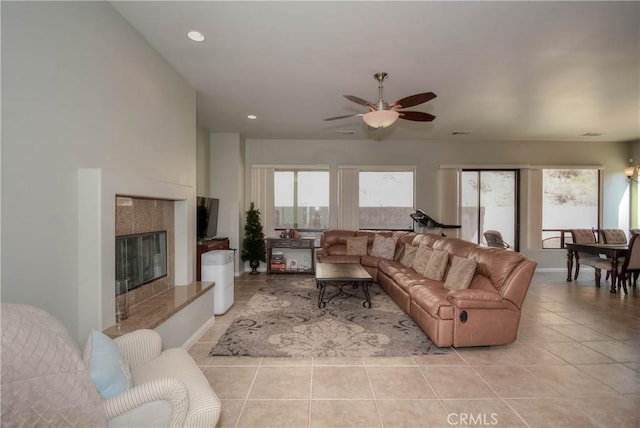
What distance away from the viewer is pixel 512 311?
9.53 feet

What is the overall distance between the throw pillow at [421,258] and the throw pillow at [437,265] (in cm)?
19

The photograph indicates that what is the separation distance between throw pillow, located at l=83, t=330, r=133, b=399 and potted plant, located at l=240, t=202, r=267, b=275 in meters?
4.66

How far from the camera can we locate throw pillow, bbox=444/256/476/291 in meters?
3.30

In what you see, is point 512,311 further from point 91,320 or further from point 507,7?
point 91,320

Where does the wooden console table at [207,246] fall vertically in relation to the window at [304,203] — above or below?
below

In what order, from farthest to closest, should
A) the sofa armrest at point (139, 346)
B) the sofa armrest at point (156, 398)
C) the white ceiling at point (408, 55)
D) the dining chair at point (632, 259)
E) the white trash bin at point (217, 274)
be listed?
the dining chair at point (632, 259) < the white trash bin at point (217, 274) < the white ceiling at point (408, 55) < the sofa armrest at point (139, 346) < the sofa armrest at point (156, 398)

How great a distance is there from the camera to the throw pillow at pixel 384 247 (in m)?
5.63

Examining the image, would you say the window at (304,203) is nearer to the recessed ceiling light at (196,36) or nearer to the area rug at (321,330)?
the area rug at (321,330)

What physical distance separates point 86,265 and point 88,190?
0.53 metres

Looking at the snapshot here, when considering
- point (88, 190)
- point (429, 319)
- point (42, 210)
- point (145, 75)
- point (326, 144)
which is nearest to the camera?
point (42, 210)

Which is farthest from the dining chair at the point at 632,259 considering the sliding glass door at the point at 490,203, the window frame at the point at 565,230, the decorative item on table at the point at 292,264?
the decorative item on table at the point at 292,264

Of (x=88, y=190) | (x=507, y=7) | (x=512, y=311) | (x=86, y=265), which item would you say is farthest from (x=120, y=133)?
(x=512, y=311)

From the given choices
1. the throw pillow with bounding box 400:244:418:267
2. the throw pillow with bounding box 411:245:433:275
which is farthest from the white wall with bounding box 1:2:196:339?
the throw pillow with bounding box 400:244:418:267

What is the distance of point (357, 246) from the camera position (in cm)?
591
